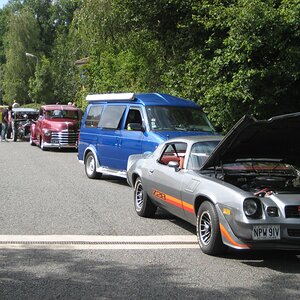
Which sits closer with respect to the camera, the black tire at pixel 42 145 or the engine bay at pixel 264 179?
the engine bay at pixel 264 179

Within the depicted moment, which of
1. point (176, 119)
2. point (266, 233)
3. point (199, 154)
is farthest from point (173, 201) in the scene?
point (176, 119)

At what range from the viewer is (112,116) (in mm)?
12242

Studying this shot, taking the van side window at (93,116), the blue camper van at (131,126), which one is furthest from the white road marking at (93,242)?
the van side window at (93,116)

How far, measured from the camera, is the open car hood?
19.3 feet

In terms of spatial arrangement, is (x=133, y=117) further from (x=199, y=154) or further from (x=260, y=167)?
(x=260, y=167)

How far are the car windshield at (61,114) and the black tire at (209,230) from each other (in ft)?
55.2

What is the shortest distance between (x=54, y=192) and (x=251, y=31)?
573 cm

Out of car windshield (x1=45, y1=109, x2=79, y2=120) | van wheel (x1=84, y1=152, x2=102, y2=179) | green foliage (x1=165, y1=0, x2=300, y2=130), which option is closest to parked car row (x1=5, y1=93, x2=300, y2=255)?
van wheel (x1=84, y1=152, x2=102, y2=179)

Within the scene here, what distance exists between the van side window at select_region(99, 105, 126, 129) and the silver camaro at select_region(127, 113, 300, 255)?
12.3 ft

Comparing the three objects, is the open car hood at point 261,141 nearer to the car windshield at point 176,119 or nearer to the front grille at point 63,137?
the car windshield at point 176,119

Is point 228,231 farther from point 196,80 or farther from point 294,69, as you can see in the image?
point 196,80

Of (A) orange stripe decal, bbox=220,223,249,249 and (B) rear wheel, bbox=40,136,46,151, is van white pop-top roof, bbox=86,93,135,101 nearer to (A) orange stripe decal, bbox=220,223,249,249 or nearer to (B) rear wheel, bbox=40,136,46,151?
(A) orange stripe decal, bbox=220,223,249,249

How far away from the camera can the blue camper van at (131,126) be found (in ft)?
36.1

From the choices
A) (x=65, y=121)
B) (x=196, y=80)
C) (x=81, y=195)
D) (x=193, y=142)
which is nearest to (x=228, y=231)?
(x=193, y=142)
